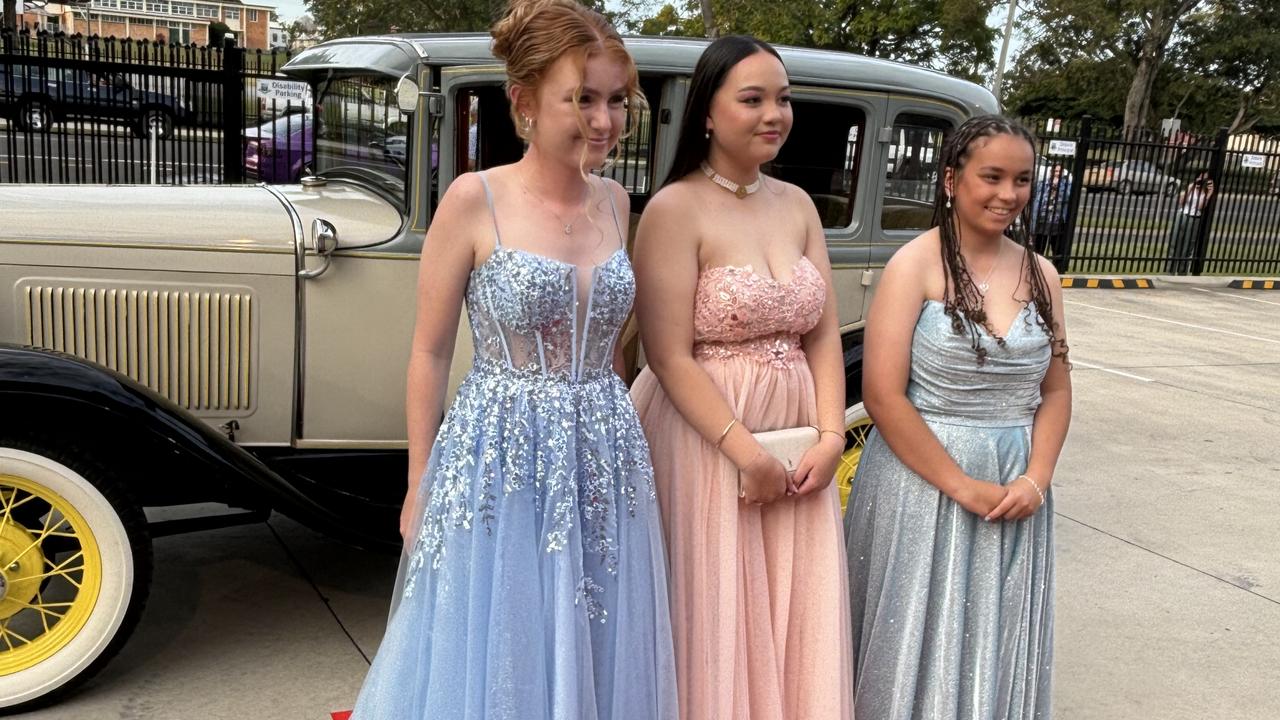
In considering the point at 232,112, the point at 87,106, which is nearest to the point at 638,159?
the point at 232,112

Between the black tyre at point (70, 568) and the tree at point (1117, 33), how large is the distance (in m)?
34.6

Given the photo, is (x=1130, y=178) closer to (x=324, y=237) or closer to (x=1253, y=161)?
(x=1253, y=161)

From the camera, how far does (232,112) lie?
32.7 ft

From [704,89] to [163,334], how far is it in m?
2.14

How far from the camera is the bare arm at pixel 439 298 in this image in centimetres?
208

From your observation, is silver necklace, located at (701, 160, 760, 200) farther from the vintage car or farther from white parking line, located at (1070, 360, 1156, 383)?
white parking line, located at (1070, 360, 1156, 383)

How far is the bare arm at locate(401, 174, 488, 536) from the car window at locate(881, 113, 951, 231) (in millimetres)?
2327

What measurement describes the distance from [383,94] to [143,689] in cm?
201

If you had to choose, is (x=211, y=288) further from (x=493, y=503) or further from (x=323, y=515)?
(x=493, y=503)

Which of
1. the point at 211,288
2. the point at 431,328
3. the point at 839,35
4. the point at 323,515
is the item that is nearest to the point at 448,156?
the point at 211,288

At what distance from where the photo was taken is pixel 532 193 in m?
2.14

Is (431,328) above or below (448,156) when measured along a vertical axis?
below

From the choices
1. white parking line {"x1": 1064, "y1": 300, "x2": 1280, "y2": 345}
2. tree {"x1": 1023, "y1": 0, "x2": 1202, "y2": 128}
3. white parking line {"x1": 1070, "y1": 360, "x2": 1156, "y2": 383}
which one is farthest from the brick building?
white parking line {"x1": 1070, "y1": 360, "x2": 1156, "y2": 383}

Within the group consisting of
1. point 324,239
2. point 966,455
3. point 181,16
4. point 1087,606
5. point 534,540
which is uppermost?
point 181,16
